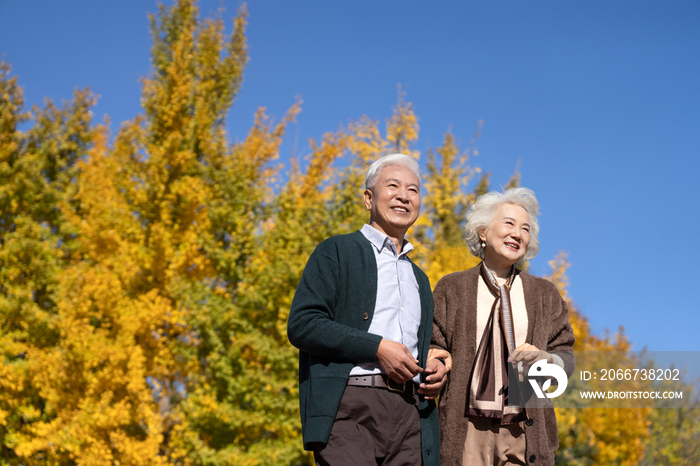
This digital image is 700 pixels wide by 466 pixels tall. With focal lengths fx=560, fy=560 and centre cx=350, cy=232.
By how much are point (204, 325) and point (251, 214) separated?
2.45 meters

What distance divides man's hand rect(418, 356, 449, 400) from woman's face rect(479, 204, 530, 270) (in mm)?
743

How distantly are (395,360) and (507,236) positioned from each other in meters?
1.11

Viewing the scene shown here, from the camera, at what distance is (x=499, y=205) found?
10.3ft

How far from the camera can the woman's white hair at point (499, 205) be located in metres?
3.12

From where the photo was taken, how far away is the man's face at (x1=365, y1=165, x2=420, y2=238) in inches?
109

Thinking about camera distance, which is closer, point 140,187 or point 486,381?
point 486,381

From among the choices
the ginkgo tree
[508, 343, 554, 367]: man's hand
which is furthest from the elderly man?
the ginkgo tree

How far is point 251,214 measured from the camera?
1142 cm

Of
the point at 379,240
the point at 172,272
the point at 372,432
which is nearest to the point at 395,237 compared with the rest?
the point at 379,240

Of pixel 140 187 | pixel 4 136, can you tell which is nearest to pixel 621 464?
pixel 140 187

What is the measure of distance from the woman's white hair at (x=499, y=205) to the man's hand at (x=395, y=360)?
3.63 feet

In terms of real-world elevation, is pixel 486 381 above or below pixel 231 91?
below

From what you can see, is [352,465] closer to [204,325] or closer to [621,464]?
[204,325]

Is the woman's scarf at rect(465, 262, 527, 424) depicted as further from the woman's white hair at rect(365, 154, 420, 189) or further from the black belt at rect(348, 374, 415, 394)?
the woman's white hair at rect(365, 154, 420, 189)
